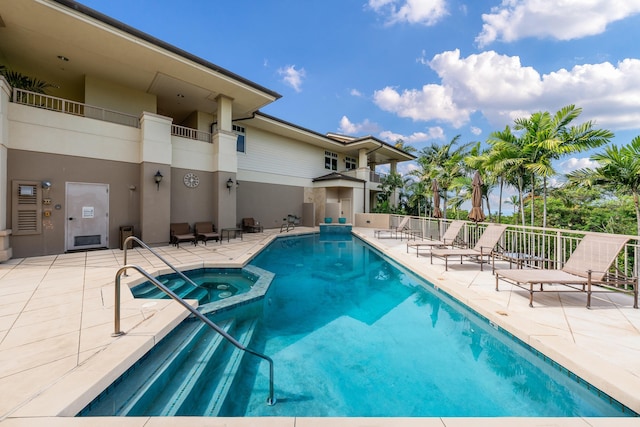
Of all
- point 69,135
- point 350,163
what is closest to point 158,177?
point 69,135

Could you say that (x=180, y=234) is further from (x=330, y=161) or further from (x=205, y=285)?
(x=330, y=161)

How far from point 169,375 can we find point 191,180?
9094 mm

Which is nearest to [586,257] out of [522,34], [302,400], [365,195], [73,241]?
[302,400]

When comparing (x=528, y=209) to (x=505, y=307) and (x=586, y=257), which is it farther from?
(x=505, y=307)

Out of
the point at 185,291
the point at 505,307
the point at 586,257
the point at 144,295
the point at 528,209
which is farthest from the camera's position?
the point at 528,209

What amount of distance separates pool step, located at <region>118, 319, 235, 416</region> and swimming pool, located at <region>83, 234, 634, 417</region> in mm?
120

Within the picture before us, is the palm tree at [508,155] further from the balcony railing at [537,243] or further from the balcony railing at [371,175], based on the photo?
the balcony railing at [371,175]

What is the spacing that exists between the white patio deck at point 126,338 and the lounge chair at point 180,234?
11.4ft

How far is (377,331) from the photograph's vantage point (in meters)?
4.00

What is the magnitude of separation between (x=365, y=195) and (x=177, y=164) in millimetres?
12729

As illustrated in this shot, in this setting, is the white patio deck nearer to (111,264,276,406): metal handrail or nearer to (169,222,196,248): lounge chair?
(111,264,276,406): metal handrail

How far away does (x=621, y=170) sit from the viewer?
743cm

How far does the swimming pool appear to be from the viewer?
239cm

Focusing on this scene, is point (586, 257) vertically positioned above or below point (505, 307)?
above
